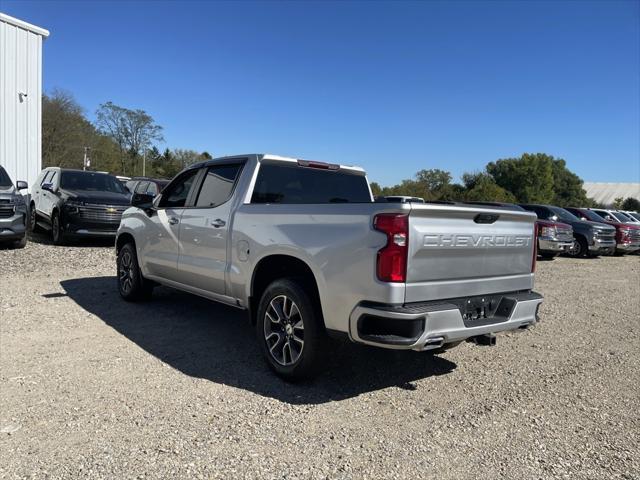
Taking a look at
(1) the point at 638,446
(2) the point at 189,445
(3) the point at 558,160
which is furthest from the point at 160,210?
(3) the point at 558,160

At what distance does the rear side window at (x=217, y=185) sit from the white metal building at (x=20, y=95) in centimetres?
1349

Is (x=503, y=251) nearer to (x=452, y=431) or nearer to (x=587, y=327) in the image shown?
(x=452, y=431)

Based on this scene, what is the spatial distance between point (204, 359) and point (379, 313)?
2.07m

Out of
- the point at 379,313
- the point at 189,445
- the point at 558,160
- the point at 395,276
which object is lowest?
the point at 189,445

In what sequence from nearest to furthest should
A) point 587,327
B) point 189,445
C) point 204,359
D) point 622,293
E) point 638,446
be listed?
point 189,445, point 638,446, point 204,359, point 587,327, point 622,293

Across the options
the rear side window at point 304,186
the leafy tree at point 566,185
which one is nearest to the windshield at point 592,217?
the rear side window at point 304,186

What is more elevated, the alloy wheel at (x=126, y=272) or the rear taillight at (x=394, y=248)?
the rear taillight at (x=394, y=248)

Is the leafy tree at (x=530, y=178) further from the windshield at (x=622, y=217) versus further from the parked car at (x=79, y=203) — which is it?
the parked car at (x=79, y=203)

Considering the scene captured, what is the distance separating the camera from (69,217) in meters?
11.3

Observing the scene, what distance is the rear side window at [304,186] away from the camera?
16.2 feet

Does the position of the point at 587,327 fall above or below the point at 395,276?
below

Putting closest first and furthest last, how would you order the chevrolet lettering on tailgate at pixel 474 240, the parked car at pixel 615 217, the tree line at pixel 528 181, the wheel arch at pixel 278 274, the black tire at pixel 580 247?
the chevrolet lettering on tailgate at pixel 474 240 → the wheel arch at pixel 278 274 → the black tire at pixel 580 247 → the parked car at pixel 615 217 → the tree line at pixel 528 181

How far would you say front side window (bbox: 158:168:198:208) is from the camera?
5.69 m

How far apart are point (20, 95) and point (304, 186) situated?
14.9 meters
